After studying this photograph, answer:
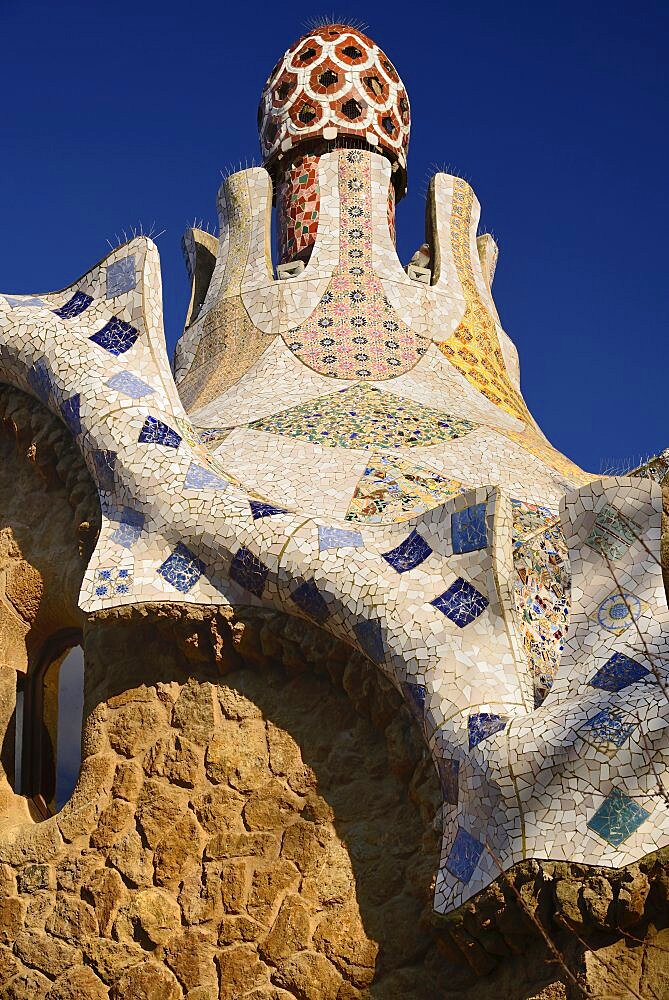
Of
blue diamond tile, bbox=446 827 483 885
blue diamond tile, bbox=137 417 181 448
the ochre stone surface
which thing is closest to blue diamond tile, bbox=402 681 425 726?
the ochre stone surface

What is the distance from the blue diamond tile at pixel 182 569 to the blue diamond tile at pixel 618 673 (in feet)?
5.32

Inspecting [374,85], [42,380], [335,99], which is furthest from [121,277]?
[374,85]

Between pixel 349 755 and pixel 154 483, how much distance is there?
1.30 m

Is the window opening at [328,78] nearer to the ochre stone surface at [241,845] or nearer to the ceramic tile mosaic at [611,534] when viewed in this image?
the ochre stone surface at [241,845]

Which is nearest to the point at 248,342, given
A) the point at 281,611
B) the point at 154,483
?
the point at 154,483

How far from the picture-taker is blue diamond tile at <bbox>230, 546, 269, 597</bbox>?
15.8 ft

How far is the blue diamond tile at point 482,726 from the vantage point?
409 centimetres

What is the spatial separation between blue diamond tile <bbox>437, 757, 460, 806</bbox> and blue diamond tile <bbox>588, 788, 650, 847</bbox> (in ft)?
1.65

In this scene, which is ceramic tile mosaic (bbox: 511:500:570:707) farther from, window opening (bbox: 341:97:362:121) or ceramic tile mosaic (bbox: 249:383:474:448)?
window opening (bbox: 341:97:362:121)

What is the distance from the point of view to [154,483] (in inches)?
201

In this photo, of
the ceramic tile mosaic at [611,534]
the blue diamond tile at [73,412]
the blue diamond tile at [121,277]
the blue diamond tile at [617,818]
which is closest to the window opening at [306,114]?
the blue diamond tile at [121,277]

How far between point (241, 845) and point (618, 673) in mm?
1503

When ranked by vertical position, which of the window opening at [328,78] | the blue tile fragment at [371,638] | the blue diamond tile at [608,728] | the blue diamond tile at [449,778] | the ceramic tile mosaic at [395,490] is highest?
the window opening at [328,78]

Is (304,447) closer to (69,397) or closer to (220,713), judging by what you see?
(69,397)
